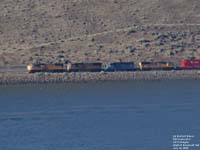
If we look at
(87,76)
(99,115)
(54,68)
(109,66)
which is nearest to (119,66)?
(109,66)

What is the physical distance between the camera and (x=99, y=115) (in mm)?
67000

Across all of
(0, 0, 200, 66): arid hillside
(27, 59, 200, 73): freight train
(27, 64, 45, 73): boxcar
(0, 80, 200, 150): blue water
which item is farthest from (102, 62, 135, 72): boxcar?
(27, 64, 45, 73): boxcar

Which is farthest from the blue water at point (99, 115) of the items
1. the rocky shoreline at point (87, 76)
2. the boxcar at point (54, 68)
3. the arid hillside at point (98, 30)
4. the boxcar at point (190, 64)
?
the arid hillside at point (98, 30)

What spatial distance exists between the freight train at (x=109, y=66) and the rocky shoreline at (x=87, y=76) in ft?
3.62

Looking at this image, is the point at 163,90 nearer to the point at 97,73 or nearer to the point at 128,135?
the point at 97,73

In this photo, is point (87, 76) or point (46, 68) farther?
point (46, 68)

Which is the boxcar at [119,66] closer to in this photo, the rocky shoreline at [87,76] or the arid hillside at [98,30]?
the rocky shoreline at [87,76]

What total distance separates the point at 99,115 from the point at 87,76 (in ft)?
61.6

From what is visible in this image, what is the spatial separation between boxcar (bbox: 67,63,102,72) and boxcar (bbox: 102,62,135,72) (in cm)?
→ 52

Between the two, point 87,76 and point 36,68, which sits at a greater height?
point 36,68

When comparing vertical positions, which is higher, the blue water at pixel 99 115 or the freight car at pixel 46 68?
the freight car at pixel 46 68

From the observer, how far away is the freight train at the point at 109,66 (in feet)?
286

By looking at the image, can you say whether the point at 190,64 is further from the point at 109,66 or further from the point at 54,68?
the point at 54,68

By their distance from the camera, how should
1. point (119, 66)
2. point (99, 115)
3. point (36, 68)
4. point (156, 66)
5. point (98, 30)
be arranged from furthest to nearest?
point (98, 30)
point (156, 66)
point (119, 66)
point (36, 68)
point (99, 115)
